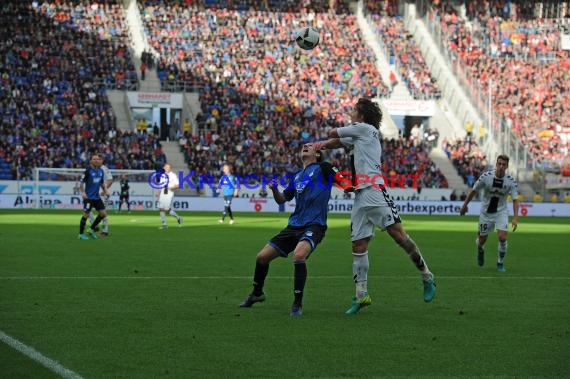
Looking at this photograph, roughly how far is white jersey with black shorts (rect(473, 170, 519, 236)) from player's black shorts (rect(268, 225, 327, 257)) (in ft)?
24.0

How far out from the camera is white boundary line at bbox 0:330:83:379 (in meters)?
7.57

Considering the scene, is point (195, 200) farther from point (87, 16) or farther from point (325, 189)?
point (325, 189)

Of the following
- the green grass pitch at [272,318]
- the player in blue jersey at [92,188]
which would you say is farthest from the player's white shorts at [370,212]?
the player in blue jersey at [92,188]

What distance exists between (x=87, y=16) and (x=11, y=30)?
5.14 meters

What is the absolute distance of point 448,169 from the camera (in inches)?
2389

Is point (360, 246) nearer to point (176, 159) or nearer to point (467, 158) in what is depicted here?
point (176, 159)

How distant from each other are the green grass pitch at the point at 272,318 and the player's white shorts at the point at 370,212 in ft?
3.24

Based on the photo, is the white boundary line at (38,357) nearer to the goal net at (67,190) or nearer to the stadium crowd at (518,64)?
the goal net at (67,190)

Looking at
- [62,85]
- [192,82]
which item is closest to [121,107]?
[62,85]

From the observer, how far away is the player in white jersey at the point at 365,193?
11.4 m

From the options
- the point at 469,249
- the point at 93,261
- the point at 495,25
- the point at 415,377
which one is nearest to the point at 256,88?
the point at 495,25

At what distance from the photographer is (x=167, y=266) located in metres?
17.9

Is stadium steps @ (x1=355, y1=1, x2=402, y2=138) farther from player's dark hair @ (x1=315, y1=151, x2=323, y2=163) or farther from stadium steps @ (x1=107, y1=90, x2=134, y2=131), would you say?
player's dark hair @ (x1=315, y1=151, x2=323, y2=163)

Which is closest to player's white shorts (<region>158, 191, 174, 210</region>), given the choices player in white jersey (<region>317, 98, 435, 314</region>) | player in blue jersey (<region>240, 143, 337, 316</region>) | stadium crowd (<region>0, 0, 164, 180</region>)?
player in blue jersey (<region>240, 143, 337, 316</region>)
